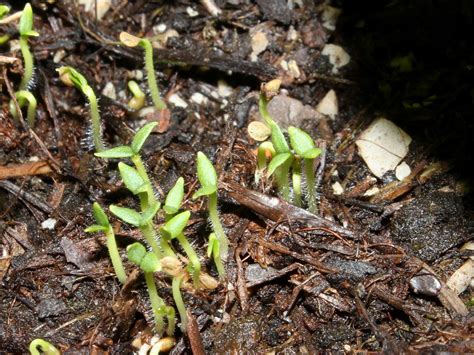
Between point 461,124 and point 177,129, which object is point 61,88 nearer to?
point 177,129

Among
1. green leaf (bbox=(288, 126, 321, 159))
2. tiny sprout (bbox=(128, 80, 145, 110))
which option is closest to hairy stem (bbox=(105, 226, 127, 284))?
green leaf (bbox=(288, 126, 321, 159))

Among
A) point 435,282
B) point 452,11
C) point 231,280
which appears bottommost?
point 231,280

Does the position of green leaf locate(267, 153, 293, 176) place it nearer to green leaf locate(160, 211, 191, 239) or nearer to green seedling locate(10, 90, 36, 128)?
green leaf locate(160, 211, 191, 239)

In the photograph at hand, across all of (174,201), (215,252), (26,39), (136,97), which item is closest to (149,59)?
(136,97)

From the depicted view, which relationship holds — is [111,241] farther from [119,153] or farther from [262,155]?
[262,155]

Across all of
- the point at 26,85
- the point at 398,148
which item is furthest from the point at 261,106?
the point at 26,85

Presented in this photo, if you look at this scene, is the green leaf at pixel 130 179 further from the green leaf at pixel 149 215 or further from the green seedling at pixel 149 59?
the green seedling at pixel 149 59

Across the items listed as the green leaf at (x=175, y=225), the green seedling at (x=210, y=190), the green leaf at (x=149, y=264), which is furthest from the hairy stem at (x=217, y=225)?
the green leaf at (x=149, y=264)
